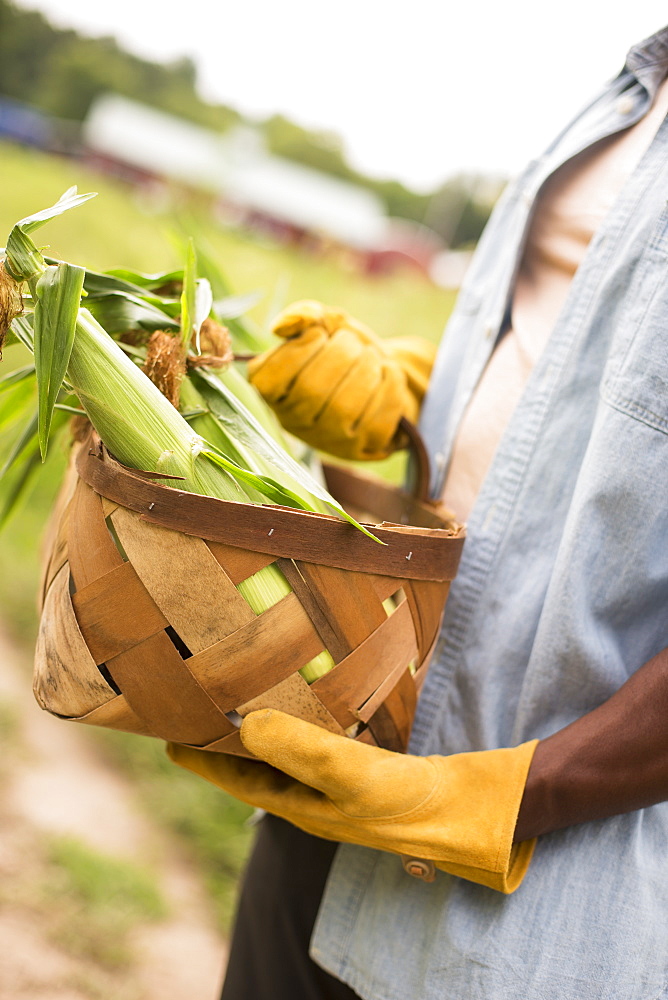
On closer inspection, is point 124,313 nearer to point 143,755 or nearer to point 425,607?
point 425,607

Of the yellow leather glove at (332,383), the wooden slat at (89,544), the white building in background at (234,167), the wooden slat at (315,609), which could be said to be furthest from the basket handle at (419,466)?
the white building in background at (234,167)

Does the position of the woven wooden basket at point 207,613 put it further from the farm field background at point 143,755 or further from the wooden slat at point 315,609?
the farm field background at point 143,755

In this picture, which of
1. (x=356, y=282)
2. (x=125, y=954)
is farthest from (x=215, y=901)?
(x=356, y=282)

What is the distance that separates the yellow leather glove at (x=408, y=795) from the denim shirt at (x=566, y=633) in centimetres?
7

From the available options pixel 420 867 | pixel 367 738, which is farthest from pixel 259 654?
pixel 420 867

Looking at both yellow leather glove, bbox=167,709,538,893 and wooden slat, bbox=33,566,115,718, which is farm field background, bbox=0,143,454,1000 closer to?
wooden slat, bbox=33,566,115,718

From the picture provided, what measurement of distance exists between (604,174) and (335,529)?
0.55m

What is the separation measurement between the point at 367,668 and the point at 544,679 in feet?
0.67

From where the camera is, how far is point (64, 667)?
0.64 metres

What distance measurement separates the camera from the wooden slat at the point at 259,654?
0.60 meters

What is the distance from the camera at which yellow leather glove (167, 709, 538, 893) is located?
64 centimetres

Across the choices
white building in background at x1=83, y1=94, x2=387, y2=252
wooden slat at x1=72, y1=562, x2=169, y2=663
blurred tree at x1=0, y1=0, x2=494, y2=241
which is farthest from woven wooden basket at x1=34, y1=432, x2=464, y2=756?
white building in background at x1=83, y1=94, x2=387, y2=252

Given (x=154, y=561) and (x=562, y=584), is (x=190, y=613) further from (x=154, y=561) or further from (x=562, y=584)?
(x=562, y=584)

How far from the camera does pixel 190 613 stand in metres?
0.60
